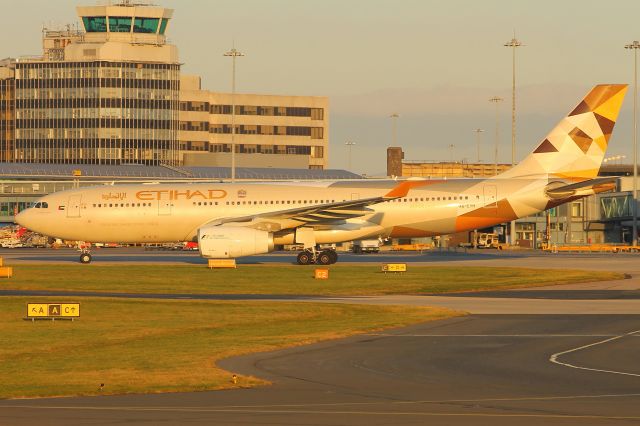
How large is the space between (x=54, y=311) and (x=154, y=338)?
6.33 m

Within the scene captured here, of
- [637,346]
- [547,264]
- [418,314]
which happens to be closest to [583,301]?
[418,314]

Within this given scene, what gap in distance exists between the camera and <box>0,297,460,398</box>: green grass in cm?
2642

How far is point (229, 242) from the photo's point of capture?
215 feet

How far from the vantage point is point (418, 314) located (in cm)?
4238

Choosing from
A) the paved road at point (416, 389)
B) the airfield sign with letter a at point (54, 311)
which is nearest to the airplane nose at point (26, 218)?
the airfield sign with letter a at point (54, 311)

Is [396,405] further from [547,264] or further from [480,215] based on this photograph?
[547,264]

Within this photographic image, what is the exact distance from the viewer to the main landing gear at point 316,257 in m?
70.2

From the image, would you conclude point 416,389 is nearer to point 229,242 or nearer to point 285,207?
point 229,242

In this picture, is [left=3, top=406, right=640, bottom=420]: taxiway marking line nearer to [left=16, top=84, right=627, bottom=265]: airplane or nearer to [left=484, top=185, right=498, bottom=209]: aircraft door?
[left=16, top=84, right=627, bottom=265]: airplane

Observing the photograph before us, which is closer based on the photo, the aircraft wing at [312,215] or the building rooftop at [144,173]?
the aircraft wing at [312,215]

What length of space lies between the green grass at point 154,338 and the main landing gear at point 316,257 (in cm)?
2313

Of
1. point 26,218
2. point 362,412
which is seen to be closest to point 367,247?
point 26,218

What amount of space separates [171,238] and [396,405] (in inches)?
1946

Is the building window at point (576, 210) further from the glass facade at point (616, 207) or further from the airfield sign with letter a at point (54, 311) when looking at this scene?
the airfield sign with letter a at point (54, 311)
